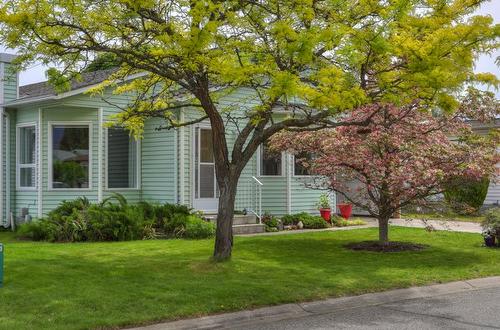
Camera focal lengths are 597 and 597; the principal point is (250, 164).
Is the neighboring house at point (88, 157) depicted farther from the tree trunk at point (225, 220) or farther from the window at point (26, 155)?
the tree trunk at point (225, 220)

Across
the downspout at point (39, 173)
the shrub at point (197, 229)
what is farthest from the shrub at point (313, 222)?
the downspout at point (39, 173)

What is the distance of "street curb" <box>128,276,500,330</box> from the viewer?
6824 millimetres

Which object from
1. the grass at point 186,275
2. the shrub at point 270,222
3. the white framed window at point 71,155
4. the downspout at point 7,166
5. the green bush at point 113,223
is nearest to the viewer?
the grass at point 186,275

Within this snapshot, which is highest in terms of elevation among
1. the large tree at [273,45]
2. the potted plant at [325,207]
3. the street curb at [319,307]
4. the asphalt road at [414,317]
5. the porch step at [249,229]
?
the large tree at [273,45]

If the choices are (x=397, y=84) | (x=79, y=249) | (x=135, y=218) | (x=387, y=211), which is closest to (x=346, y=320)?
(x=397, y=84)

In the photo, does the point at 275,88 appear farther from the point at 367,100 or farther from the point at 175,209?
the point at 175,209

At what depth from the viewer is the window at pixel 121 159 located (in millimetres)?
16297

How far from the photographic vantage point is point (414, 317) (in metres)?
7.34

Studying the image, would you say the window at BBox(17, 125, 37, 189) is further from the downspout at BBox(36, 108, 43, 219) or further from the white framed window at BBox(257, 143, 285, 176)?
the white framed window at BBox(257, 143, 285, 176)

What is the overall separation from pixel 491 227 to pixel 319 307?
6.98 m

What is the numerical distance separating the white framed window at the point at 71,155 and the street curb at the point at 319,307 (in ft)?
31.0

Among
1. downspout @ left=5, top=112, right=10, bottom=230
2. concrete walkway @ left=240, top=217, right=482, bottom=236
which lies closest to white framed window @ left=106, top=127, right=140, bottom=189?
downspout @ left=5, top=112, right=10, bottom=230

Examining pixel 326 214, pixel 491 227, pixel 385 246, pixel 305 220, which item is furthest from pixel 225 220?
pixel 326 214

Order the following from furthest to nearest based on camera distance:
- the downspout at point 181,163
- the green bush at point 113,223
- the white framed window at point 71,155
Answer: the downspout at point 181,163
the white framed window at point 71,155
the green bush at point 113,223
